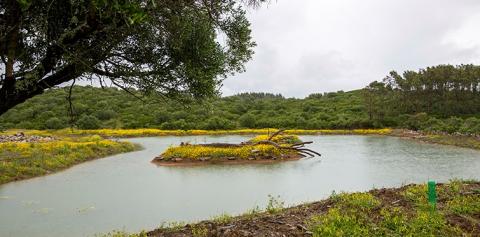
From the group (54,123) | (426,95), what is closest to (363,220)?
(54,123)

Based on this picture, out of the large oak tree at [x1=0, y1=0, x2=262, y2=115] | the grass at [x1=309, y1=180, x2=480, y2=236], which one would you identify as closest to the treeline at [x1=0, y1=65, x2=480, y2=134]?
the grass at [x1=309, y1=180, x2=480, y2=236]

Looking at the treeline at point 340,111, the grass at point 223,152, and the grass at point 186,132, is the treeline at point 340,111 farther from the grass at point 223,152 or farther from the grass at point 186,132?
the grass at point 223,152

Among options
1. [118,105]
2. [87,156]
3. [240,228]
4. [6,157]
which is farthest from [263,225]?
[118,105]

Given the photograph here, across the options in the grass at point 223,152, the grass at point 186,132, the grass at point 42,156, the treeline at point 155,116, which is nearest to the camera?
the grass at point 42,156

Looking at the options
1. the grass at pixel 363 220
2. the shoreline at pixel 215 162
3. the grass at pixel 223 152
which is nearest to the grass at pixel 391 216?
the grass at pixel 363 220

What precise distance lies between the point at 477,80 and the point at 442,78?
4.56 metres

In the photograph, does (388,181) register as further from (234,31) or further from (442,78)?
(442,78)

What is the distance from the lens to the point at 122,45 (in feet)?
20.3

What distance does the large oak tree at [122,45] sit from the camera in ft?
15.7

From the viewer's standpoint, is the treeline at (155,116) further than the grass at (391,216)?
Yes

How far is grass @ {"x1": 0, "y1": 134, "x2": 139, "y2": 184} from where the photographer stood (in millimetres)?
17531

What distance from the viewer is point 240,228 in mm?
7094

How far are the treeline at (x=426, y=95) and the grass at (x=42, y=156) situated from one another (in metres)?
39.3

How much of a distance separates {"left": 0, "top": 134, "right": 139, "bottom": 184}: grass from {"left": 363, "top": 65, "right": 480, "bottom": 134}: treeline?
39264 mm
